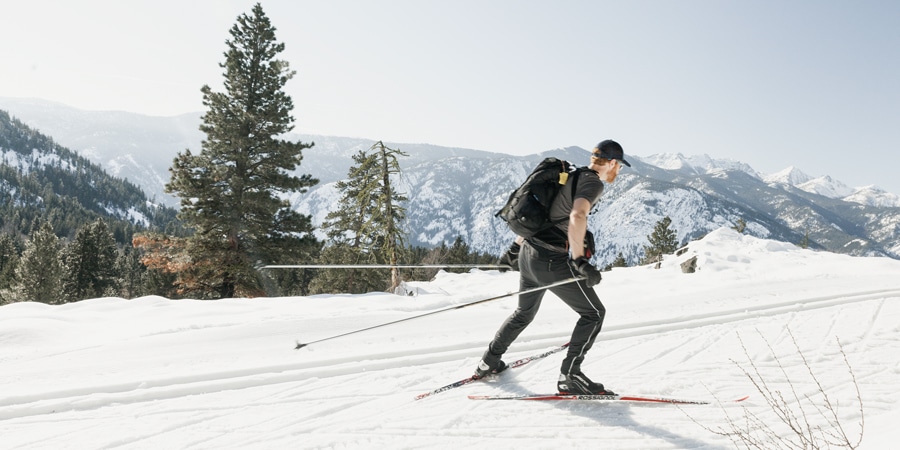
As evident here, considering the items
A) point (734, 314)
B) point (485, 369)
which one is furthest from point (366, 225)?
point (485, 369)

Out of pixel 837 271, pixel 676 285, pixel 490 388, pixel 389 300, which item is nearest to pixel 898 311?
pixel 676 285

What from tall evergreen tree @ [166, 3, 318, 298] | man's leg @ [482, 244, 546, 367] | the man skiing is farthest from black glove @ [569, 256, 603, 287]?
tall evergreen tree @ [166, 3, 318, 298]

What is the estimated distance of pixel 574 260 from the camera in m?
3.60

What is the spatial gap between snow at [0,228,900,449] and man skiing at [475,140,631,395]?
0.44 meters

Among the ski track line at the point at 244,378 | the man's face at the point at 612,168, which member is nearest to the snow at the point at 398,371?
the ski track line at the point at 244,378

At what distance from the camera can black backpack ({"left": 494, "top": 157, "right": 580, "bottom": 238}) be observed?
363cm

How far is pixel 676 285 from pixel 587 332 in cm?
767

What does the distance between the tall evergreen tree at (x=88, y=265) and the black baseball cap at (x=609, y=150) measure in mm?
44688

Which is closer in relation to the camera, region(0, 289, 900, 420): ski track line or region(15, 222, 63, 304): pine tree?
region(0, 289, 900, 420): ski track line

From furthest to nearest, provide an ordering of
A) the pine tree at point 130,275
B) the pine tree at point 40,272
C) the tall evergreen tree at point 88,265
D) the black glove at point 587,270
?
1. the pine tree at point 130,275
2. the tall evergreen tree at point 88,265
3. the pine tree at point 40,272
4. the black glove at point 587,270

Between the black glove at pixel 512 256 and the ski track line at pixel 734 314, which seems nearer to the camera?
the black glove at pixel 512 256

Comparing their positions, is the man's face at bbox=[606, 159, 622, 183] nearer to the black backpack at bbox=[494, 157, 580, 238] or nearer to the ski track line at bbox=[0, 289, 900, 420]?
the black backpack at bbox=[494, 157, 580, 238]

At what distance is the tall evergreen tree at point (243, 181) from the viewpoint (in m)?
16.0

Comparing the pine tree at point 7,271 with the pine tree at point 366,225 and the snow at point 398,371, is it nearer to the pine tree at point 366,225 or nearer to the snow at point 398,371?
the pine tree at point 366,225
